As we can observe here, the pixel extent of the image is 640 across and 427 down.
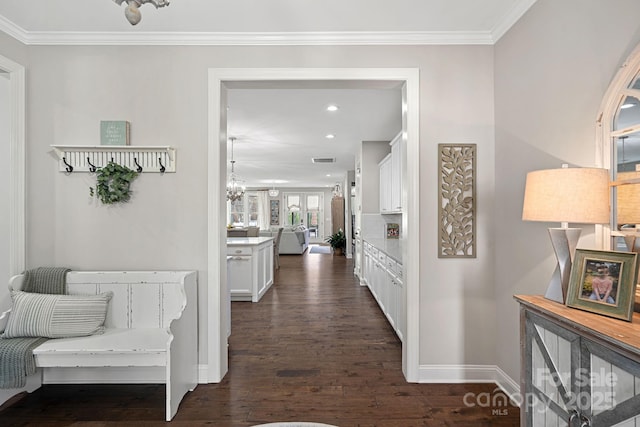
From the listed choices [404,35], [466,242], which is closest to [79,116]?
A: [404,35]

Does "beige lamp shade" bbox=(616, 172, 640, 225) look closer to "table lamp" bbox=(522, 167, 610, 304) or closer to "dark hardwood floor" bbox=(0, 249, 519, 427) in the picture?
"table lamp" bbox=(522, 167, 610, 304)

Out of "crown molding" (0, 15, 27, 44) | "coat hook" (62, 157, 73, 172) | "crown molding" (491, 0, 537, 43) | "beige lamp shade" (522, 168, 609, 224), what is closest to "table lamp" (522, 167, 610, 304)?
"beige lamp shade" (522, 168, 609, 224)

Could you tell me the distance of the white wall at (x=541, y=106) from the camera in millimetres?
1470

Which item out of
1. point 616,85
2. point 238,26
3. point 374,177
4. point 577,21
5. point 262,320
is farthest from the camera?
point 374,177

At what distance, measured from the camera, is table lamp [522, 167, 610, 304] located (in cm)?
124

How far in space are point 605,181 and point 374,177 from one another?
4465mm

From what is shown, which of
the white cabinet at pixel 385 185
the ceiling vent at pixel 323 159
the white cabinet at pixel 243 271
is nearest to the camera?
the white cabinet at pixel 243 271

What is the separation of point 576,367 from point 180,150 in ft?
8.40

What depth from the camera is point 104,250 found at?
2.35 m

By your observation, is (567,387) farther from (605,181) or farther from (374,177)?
(374,177)

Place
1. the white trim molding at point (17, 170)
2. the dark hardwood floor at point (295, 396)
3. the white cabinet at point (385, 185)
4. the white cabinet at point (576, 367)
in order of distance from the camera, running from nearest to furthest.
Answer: the white cabinet at point (576, 367)
the dark hardwood floor at point (295, 396)
the white trim molding at point (17, 170)
the white cabinet at point (385, 185)

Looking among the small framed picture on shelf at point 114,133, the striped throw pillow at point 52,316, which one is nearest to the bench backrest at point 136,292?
the striped throw pillow at point 52,316

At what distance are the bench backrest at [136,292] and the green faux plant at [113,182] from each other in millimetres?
560

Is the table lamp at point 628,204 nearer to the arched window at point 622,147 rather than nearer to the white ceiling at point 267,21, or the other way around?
the arched window at point 622,147
